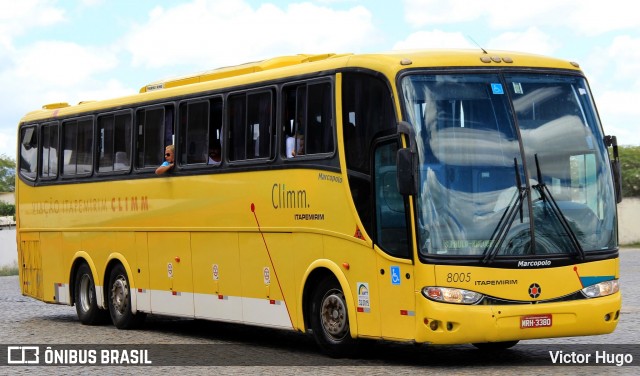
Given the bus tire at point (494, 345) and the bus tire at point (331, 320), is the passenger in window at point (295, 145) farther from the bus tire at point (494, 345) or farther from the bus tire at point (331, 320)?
the bus tire at point (494, 345)

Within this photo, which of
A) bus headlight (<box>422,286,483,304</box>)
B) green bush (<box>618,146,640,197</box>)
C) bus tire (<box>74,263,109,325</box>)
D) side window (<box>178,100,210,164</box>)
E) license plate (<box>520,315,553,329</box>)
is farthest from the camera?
green bush (<box>618,146,640,197</box>)

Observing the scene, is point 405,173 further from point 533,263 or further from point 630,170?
point 630,170

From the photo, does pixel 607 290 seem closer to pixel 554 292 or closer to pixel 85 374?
pixel 554 292

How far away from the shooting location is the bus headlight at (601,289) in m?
14.1

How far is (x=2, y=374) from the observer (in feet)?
47.8

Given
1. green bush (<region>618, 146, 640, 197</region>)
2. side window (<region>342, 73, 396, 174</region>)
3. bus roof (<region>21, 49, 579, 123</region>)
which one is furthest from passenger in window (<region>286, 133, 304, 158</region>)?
green bush (<region>618, 146, 640, 197</region>)

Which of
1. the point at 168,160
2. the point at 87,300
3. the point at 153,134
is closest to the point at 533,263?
the point at 168,160

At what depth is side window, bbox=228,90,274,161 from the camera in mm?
16953

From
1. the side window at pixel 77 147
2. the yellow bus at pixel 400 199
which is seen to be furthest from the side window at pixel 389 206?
the side window at pixel 77 147

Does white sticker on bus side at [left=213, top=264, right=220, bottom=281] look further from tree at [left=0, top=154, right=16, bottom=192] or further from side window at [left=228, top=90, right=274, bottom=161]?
tree at [left=0, top=154, right=16, bottom=192]

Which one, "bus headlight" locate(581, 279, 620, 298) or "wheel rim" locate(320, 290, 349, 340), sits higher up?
"bus headlight" locate(581, 279, 620, 298)

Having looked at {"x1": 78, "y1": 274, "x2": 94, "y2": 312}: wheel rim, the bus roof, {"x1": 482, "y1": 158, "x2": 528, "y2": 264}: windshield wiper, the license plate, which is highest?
the bus roof

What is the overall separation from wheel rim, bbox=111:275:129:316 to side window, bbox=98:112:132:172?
1.79 meters

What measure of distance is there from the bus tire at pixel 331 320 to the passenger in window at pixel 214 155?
10.2 feet
